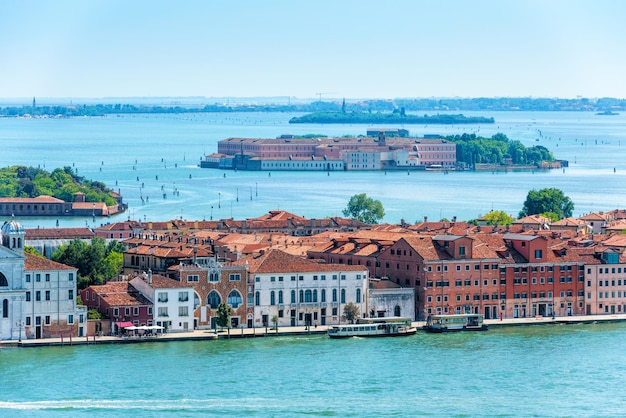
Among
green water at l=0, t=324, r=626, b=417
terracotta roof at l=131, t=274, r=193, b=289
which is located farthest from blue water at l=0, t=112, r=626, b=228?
green water at l=0, t=324, r=626, b=417

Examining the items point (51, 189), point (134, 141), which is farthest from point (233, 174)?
point (134, 141)

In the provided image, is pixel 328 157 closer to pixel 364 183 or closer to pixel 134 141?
pixel 364 183

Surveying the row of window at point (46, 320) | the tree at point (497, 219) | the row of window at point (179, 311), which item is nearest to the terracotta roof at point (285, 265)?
the row of window at point (179, 311)

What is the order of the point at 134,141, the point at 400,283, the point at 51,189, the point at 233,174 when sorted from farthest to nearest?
the point at 134,141 < the point at 233,174 < the point at 51,189 < the point at 400,283

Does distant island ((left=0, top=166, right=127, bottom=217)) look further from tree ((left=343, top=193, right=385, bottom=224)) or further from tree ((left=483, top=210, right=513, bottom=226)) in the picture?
tree ((left=483, top=210, right=513, bottom=226))

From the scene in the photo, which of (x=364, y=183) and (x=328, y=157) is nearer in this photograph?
(x=364, y=183)

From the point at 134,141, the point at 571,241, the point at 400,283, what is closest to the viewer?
the point at 400,283

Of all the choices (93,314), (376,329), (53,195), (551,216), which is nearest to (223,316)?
(93,314)
